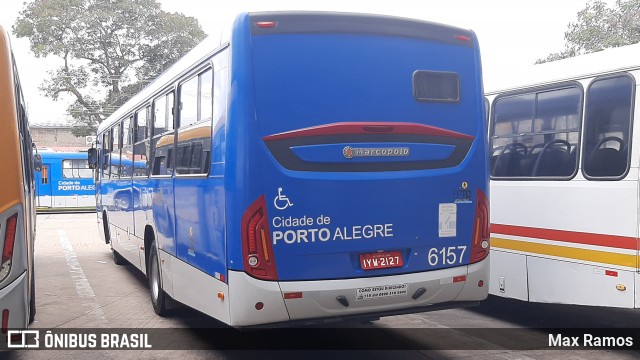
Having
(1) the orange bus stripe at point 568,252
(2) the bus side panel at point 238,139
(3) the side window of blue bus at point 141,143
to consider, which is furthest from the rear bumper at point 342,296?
(3) the side window of blue bus at point 141,143

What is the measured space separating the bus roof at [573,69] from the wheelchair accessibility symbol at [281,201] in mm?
3739

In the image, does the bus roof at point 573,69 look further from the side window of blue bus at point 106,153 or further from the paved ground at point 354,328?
the side window of blue bus at point 106,153

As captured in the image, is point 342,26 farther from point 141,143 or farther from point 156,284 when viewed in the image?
point 141,143

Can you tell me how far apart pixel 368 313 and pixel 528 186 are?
3079 mm

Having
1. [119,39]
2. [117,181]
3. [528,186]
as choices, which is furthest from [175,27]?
[528,186]

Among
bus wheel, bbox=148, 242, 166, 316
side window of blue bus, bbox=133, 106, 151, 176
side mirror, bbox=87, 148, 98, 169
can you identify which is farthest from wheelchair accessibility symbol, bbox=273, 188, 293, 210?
side mirror, bbox=87, 148, 98, 169

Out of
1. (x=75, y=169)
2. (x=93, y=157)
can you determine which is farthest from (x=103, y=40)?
(x=93, y=157)

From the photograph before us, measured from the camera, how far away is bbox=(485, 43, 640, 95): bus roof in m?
6.68

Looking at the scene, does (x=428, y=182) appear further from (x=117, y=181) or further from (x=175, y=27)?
(x=175, y=27)

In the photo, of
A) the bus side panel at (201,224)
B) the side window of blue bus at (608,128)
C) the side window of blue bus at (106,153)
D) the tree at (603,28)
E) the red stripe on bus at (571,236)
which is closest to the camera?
the bus side panel at (201,224)

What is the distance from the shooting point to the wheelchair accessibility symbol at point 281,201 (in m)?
5.48

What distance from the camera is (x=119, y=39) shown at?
145 feet

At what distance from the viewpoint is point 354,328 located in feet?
26.3

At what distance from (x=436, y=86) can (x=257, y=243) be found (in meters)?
2.29
